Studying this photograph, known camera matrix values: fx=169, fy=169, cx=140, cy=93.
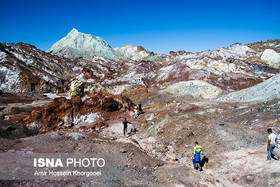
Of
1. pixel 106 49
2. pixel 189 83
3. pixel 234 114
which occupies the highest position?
pixel 106 49

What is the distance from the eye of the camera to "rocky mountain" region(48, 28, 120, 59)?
147m

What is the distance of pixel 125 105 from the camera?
24906 mm

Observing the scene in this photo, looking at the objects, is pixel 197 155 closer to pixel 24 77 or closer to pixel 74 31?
pixel 24 77

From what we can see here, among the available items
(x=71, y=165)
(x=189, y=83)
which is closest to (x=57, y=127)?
(x=71, y=165)

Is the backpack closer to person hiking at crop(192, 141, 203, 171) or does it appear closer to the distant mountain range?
person hiking at crop(192, 141, 203, 171)

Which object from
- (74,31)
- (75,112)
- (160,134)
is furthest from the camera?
(74,31)

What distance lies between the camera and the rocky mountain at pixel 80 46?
14712cm

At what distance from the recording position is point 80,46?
6186 inches

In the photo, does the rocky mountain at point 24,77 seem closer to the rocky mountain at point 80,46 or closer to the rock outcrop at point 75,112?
the rock outcrop at point 75,112

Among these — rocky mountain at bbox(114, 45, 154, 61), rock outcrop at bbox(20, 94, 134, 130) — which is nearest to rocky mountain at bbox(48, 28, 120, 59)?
rocky mountain at bbox(114, 45, 154, 61)

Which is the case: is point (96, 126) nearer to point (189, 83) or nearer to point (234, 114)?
point (234, 114)

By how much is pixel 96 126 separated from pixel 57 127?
5.08 metres

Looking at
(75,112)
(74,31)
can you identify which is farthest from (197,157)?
(74,31)

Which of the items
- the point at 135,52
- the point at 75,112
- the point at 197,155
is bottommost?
the point at 197,155
